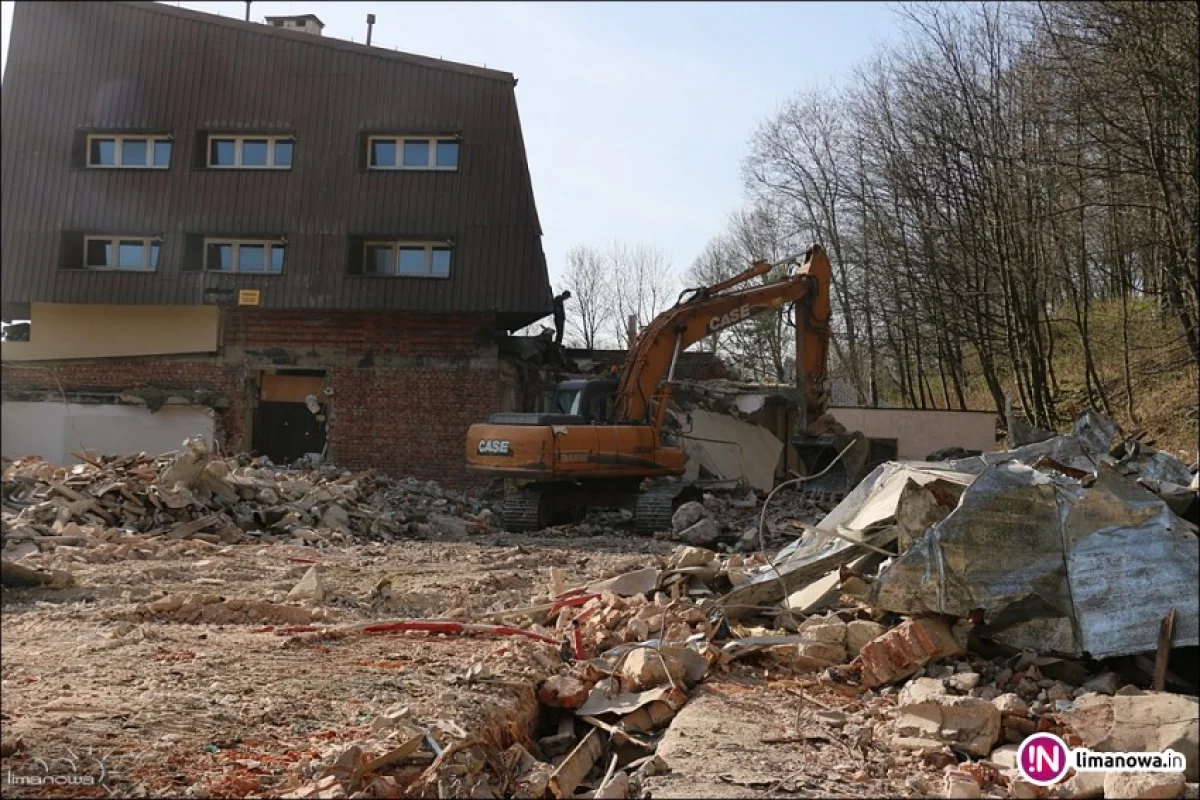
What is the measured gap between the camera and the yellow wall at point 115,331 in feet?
72.5

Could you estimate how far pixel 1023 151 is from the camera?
61.3 ft

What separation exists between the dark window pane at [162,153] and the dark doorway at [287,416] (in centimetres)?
489

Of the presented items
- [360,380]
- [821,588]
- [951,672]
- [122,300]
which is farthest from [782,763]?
[122,300]

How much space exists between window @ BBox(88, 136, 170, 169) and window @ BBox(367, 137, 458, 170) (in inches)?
168

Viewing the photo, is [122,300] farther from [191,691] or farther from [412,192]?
[191,691]

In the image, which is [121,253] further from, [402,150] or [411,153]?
[411,153]

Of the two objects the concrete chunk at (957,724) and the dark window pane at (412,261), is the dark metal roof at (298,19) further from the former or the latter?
the concrete chunk at (957,724)

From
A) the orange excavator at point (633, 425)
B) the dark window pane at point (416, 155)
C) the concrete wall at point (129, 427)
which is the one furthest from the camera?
the dark window pane at point (416, 155)

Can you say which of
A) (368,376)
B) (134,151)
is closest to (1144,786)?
(368,376)

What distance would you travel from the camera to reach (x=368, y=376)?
21812 mm

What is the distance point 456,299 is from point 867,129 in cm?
1331

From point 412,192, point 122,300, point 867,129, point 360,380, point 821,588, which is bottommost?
point 821,588

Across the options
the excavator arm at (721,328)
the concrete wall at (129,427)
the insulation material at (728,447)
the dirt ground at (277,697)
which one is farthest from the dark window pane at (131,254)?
the dirt ground at (277,697)

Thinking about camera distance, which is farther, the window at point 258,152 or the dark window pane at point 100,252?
the dark window pane at point 100,252
